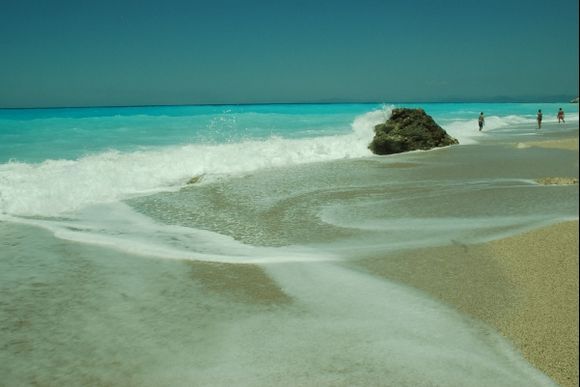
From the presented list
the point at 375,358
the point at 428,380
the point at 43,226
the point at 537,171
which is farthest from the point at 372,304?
the point at 537,171

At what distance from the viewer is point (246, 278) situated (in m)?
4.98

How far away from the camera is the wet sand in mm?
3301

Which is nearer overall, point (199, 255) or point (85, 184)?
point (199, 255)

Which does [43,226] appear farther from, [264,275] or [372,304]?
[372,304]

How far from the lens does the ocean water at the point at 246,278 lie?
3.28m

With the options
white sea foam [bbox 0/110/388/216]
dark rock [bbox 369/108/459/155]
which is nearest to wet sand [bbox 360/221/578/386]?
white sea foam [bbox 0/110/388/216]

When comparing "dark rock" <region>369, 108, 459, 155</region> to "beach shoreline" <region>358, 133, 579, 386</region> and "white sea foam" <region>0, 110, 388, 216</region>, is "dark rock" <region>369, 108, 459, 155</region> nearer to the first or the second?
"white sea foam" <region>0, 110, 388, 216</region>

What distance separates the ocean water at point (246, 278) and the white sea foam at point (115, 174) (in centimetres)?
8

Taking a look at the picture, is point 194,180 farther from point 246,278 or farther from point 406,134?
point 406,134

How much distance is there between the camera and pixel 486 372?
3.12 metres

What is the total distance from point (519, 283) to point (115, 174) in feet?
31.4

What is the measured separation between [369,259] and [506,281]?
149cm

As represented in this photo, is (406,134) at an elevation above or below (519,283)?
above

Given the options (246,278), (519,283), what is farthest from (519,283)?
(246,278)
